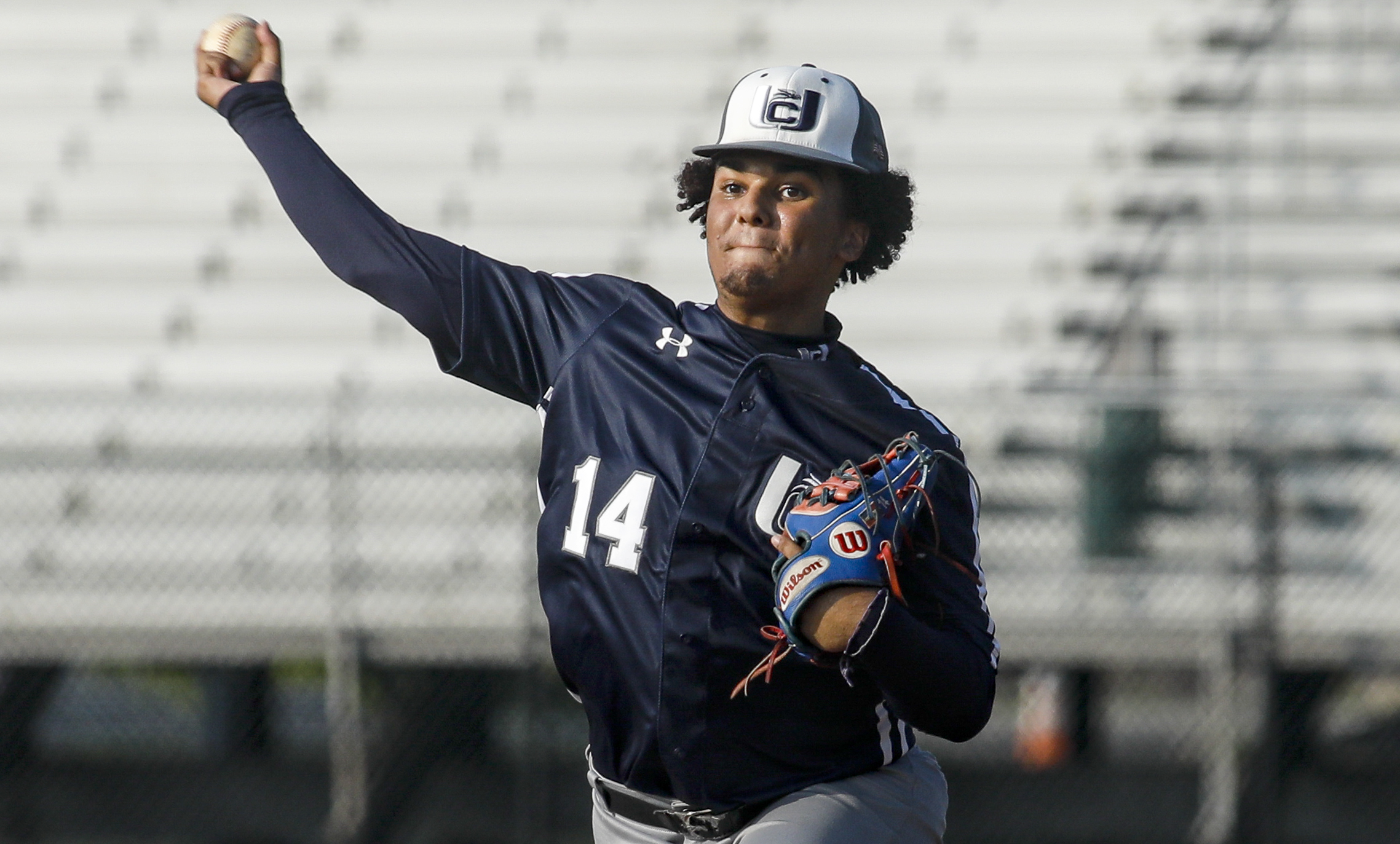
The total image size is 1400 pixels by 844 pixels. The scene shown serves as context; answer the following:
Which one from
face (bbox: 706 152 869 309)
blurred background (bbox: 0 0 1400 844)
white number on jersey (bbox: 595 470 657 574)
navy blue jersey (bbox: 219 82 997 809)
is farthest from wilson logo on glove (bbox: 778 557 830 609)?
blurred background (bbox: 0 0 1400 844)

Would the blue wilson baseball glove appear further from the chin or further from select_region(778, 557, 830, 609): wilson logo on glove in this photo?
the chin

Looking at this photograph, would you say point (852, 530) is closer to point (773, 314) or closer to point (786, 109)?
point (773, 314)

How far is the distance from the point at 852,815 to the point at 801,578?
1.63ft

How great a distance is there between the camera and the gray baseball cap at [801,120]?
8.20 feet

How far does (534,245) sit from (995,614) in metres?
3.52

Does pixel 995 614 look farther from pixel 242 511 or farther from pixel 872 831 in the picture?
pixel 872 831

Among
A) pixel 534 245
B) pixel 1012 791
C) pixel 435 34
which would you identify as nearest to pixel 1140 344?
pixel 1012 791

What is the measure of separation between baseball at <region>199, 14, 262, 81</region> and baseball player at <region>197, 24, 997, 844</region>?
0.10 ft

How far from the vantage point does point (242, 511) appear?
6824mm

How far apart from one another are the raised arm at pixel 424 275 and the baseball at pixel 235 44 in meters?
0.01

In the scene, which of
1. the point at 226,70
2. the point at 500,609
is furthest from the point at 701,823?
the point at 500,609

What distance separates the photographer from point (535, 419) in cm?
657

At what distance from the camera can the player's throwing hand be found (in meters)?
2.74

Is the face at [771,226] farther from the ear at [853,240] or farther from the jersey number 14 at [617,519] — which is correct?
the jersey number 14 at [617,519]
